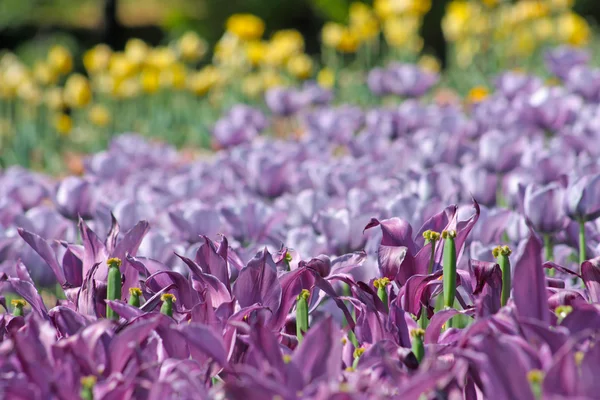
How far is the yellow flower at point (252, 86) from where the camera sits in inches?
260

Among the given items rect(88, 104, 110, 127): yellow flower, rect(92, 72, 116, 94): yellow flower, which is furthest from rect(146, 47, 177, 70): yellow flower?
rect(88, 104, 110, 127): yellow flower

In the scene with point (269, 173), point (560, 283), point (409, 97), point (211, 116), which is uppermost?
point (560, 283)

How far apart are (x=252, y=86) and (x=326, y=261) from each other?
17.7ft

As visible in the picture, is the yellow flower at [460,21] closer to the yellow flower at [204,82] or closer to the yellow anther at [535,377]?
the yellow flower at [204,82]

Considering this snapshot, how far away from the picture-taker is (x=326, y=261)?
4.62 feet

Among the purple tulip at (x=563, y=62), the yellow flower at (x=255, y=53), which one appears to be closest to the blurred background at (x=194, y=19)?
the yellow flower at (x=255, y=53)

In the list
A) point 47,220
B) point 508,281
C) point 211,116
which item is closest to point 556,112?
point 47,220

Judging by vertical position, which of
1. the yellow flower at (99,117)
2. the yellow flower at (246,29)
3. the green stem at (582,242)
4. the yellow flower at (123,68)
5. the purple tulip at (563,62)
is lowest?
the yellow flower at (99,117)

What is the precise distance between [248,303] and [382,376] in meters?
0.29

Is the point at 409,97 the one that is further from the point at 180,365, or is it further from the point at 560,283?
the point at 180,365

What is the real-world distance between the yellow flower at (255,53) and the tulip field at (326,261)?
1.66 m

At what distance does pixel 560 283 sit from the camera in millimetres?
1350

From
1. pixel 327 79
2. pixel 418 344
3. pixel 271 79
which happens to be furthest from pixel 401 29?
pixel 418 344

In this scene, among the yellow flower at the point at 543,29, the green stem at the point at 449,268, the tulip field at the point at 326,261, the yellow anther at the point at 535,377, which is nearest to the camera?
the yellow anther at the point at 535,377
